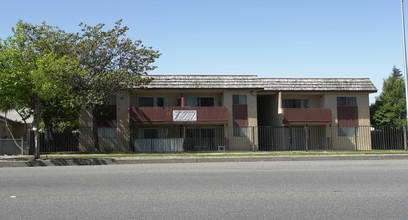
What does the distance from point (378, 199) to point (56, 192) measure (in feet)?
21.0

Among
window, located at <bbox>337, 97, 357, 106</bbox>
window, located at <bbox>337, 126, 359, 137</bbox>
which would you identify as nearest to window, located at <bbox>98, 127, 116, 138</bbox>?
window, located at <bbox>337, 126, 359, 137</bbox>

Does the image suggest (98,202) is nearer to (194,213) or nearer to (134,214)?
(134,214)

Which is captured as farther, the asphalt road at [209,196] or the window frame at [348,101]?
the window frame at [348,101]

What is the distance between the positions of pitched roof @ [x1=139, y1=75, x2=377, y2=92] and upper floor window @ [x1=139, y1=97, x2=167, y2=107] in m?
1.75

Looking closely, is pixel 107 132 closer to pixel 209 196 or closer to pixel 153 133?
pixel 153 133

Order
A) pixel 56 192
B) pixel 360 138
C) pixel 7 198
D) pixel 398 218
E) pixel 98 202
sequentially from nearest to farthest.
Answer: pixel 398 218
pixel 98 202
pixel 7 198
pixel 56 192
pixel 360 138

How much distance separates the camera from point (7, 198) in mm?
7559

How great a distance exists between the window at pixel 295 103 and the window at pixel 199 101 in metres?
6.31

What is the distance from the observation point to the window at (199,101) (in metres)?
31.8

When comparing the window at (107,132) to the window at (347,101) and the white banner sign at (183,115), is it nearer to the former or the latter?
the white banner sign at (183,115)

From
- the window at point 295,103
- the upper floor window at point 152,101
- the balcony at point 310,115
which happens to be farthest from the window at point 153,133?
the window at point 295,103

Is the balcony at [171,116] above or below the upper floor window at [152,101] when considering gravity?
below

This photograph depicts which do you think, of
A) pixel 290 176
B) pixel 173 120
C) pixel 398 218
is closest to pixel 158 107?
pixel 173 120

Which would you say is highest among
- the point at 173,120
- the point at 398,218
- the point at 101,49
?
the point at 101,49
